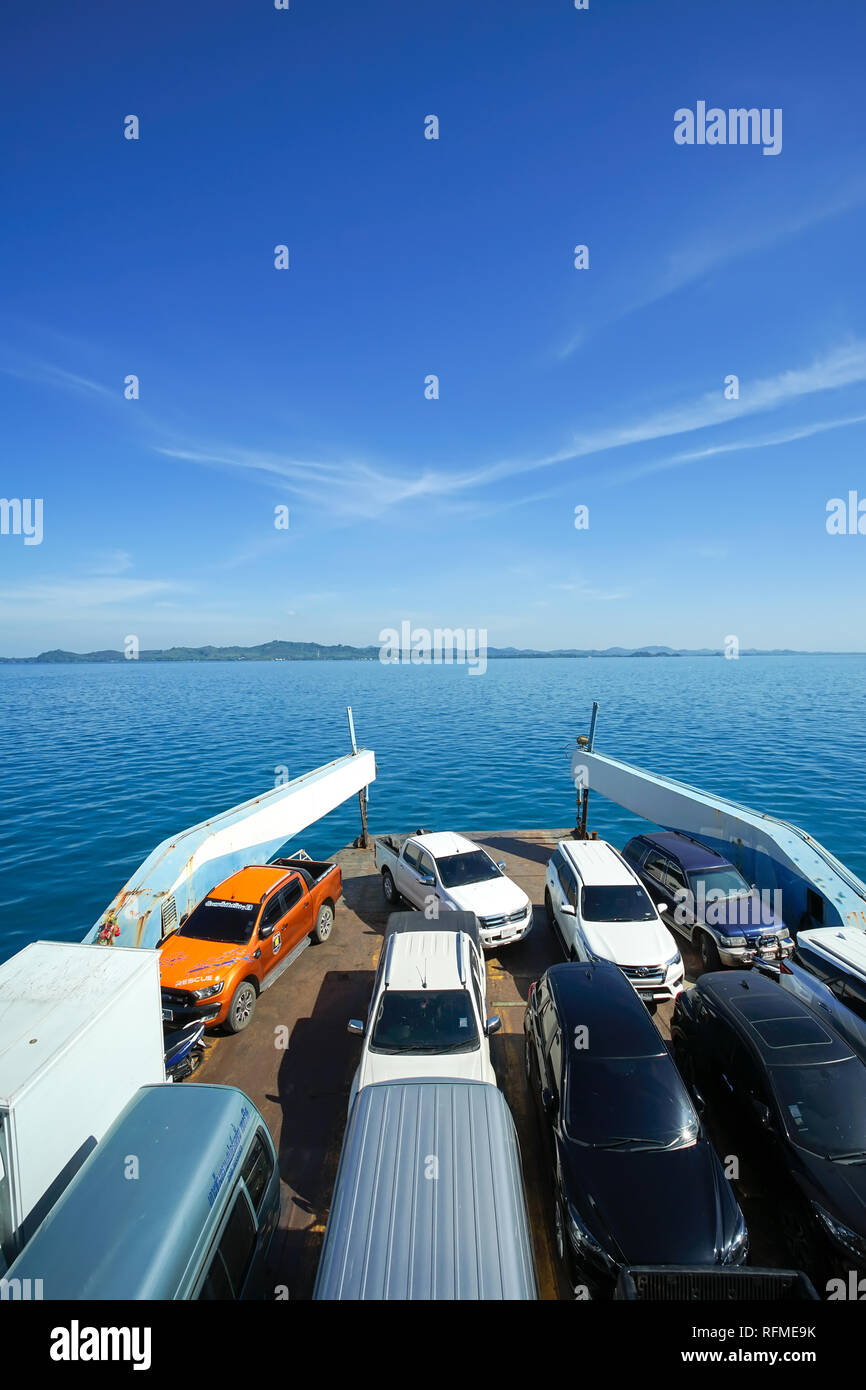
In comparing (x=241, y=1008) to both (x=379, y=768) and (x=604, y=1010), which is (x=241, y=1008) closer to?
(x=604, y=1010)

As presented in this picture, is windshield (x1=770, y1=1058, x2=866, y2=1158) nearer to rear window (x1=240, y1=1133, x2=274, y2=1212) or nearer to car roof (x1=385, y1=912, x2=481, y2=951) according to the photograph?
car roof (x1=385, y1=912, x2=481, y2=951)

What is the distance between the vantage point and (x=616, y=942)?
984 centimetres

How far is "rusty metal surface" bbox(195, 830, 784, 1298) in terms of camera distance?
5.81m

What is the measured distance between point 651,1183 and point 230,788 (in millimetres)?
26708

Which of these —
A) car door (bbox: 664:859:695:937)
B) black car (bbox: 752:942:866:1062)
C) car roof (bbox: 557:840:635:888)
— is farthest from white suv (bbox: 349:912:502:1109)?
car door (bbox: 664:859:695:937)

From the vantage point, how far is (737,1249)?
496cm

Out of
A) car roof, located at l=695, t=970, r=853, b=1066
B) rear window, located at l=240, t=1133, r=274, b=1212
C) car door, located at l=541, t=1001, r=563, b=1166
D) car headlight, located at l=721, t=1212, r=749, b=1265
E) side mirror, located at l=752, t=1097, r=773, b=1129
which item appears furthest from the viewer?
car roof, located at l=695, t=970, r=853, b=1066

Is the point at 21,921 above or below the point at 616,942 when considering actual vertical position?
below

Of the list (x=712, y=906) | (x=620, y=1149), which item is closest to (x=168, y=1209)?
(x=620, y=1149)

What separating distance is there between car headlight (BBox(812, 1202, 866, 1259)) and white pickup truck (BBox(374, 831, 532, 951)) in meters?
6.15

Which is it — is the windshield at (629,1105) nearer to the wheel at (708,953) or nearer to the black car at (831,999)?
the black car at (831,999)

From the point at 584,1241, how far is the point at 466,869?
7.38m
